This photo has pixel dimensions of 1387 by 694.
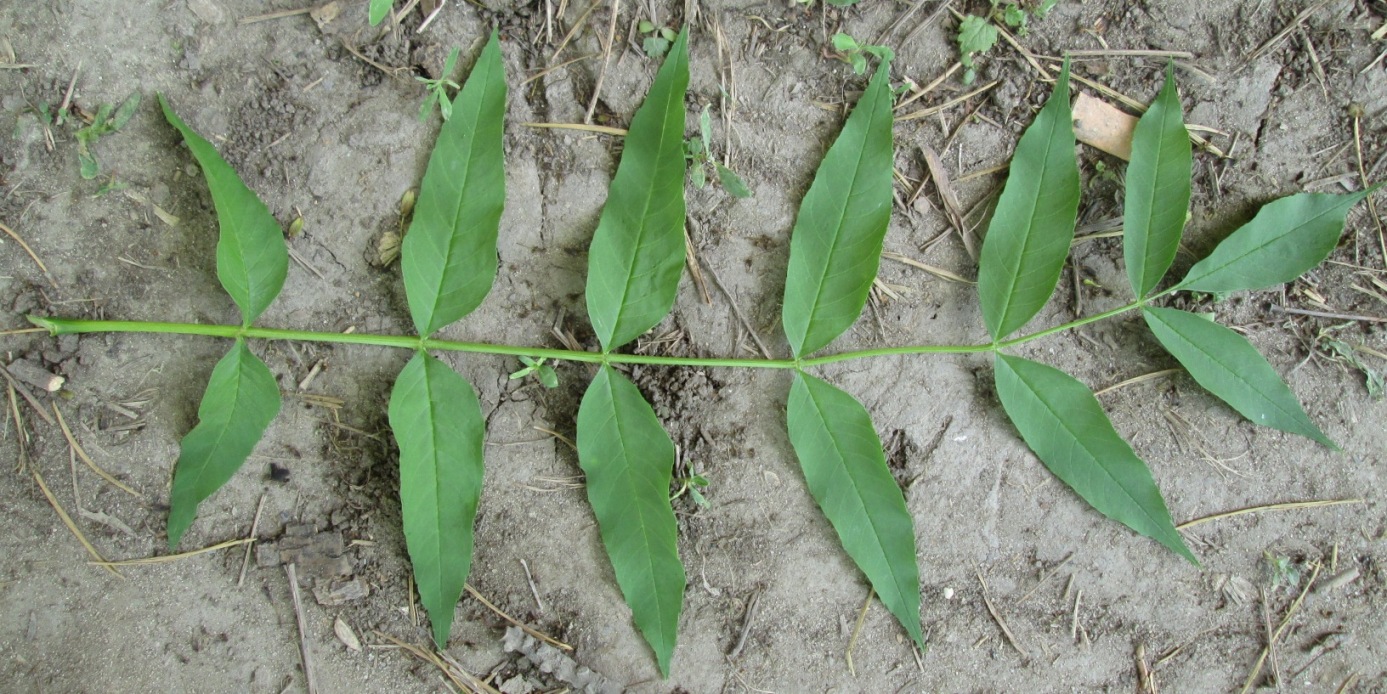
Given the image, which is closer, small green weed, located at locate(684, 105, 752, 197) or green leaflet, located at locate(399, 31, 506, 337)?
green leaflet, located at locate(399, 31, 506, 337)

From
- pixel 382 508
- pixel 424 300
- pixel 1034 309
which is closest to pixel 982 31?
pixel 1034 309

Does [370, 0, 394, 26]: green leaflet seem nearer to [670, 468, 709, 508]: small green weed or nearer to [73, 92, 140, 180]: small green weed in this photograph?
[73, 92, 140, 180]: small green weed

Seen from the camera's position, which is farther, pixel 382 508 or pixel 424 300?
pixel 382 508

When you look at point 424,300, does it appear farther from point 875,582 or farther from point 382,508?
point 875,582

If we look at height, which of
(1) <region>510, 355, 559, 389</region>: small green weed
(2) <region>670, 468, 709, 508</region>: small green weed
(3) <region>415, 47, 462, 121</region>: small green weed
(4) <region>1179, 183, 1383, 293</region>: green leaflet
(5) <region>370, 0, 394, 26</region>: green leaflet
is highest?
(5) <region>370, 0, 394, 26</region>: green leaflet

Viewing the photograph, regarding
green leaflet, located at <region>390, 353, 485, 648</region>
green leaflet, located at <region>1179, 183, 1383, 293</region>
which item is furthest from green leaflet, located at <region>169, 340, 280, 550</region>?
green leaflet, located at <region>1179, 183, 1383, 293</region>

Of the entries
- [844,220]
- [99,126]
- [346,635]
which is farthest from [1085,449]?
[99,126]

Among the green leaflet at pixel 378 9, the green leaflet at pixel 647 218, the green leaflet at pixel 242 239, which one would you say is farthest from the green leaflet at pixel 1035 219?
the green leaflet at pixel 242 239
